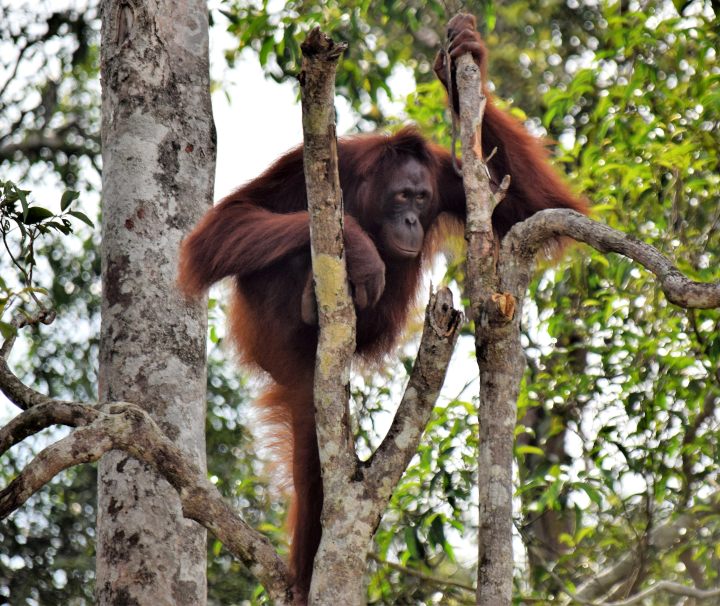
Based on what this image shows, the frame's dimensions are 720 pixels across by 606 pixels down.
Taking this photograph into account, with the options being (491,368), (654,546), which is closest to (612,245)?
(491,368)

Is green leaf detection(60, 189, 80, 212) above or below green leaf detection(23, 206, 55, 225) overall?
above

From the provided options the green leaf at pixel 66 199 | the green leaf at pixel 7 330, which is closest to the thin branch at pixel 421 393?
the green leaf at pixel 7 330

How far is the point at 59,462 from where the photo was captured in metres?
2.35

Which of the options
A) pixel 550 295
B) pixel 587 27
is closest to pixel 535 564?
pixel 550 295

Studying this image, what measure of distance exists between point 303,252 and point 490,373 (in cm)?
103

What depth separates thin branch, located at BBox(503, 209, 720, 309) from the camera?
7.86ft

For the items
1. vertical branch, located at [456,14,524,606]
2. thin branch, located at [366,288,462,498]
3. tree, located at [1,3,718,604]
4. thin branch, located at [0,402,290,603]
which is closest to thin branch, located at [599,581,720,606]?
tree, located at [1,3,718,604]

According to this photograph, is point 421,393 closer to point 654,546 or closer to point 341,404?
point 341,404

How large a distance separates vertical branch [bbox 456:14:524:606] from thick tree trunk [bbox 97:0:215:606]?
988mm

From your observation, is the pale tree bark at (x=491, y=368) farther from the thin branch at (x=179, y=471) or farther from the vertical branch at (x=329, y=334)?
the thin branch at (x=179, y=471)

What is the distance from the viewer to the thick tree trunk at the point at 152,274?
3141mm

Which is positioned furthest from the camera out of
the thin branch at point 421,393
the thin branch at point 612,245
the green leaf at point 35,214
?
the green leaf at point 35,214

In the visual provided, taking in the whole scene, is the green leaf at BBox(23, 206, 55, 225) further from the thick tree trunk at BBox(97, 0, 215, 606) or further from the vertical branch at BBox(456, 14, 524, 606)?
the vertical branch at BBox(456, 14, 524, 606)

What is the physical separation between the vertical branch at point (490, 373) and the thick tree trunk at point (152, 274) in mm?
988
